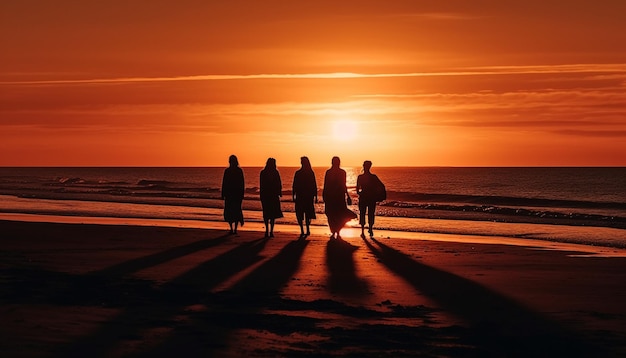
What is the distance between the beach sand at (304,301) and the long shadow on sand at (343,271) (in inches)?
1.2

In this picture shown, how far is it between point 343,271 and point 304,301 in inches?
138

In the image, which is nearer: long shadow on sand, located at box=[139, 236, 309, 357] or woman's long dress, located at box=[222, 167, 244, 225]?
long shadow on sand, located at box=[139, 236, 309, 357]

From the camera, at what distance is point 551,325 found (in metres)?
9.73

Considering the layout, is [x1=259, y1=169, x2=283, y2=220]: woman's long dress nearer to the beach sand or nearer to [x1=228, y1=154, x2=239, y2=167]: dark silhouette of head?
[x1=228, y1=154, x2=239, y2=167]: dark silhouette of head

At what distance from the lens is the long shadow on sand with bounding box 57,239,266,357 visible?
8297mm

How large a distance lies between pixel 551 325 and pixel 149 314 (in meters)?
4.17

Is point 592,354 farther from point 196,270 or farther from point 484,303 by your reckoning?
point 196,270

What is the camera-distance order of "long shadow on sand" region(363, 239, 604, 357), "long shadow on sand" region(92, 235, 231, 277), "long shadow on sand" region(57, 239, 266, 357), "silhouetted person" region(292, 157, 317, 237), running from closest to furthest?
"long shadow on sand" region(57, 239, 266, 357)
"long shadow on sand" region(363, 239, 604, 357)
"long shadow on sand" region(92, 235, 231, 277)
"silhouetted person" region(292, 157, 317, 237)

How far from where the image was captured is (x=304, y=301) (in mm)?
11320

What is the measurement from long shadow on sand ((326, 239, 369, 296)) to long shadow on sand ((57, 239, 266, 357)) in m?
1.44

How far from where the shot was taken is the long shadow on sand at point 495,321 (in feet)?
27.8

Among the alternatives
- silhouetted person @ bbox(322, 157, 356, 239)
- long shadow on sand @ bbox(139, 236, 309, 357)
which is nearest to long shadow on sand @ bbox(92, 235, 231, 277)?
long shadow on sand @ bbox(139, 236, 309, 357)

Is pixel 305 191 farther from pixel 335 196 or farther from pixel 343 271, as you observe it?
pixel 343 271

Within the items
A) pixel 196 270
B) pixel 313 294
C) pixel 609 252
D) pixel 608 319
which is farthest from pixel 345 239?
pixel 608 319
